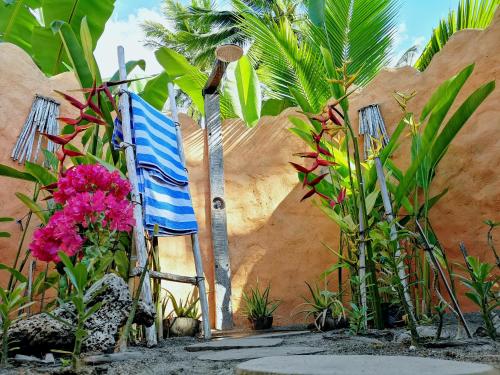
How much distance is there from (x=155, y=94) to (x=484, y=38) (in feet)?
8.54

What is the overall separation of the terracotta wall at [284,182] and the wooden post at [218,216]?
0.11 metres

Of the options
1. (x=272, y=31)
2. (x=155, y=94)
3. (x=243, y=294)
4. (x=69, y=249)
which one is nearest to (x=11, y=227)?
(x=155, y=94)

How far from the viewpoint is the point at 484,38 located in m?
3.62

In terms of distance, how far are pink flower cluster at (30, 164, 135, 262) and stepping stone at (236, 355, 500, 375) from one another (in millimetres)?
896

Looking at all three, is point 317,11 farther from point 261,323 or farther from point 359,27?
point 261,323

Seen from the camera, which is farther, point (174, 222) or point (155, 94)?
point (155, 94)

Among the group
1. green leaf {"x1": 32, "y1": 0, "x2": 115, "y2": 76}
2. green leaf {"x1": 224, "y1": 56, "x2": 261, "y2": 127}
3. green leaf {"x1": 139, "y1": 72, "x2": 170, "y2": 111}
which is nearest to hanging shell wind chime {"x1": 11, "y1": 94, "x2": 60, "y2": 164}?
green leaf {"x1": 32, "y1": 0, "x2": 115, "y2": 76}

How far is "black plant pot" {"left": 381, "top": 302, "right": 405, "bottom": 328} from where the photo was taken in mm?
2583

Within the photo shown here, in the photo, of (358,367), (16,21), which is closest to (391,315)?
(358,367)

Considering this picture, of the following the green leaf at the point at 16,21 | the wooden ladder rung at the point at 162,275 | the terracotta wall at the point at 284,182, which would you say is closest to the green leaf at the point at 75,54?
the wooden ladder rung at the point at 162,275

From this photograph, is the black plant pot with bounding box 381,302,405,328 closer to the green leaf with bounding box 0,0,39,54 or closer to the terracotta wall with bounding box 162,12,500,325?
the terracotta wall with bounding box 162,12,500,325

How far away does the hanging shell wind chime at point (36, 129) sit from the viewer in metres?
3.78

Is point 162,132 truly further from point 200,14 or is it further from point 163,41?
point 163,41

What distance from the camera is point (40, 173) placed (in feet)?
8.38
